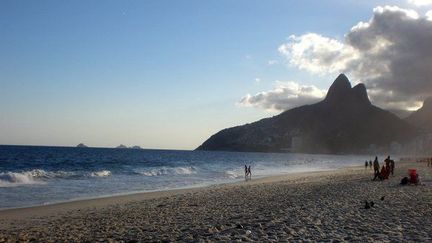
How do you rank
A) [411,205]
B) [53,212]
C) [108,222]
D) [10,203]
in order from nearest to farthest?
[108,222] < [411,205] < [53,212] < [10,203]

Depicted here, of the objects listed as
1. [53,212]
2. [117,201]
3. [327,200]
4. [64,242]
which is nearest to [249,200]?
[327,200]

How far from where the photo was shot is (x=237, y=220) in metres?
14.0

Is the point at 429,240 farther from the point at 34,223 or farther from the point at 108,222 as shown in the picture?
the point at 34,223

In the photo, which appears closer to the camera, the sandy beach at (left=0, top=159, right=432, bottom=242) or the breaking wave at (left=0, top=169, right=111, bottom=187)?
the sandy beach at (left=0, top=159, right=432, bottom=242)

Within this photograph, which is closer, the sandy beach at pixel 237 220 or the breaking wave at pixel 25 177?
the sandy beach at pixel 237 220

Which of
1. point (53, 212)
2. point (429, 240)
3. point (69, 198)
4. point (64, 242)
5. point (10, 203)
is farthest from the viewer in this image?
point (69, 198)

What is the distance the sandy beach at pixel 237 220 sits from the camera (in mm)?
11469

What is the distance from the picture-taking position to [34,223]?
15422 mm

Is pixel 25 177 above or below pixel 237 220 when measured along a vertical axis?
above

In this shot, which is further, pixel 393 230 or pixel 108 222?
pixel 108 222

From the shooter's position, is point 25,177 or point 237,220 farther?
point 25,177

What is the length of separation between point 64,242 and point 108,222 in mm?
3463

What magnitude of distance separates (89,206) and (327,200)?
1088cm

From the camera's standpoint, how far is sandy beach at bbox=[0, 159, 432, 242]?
1147 cm
